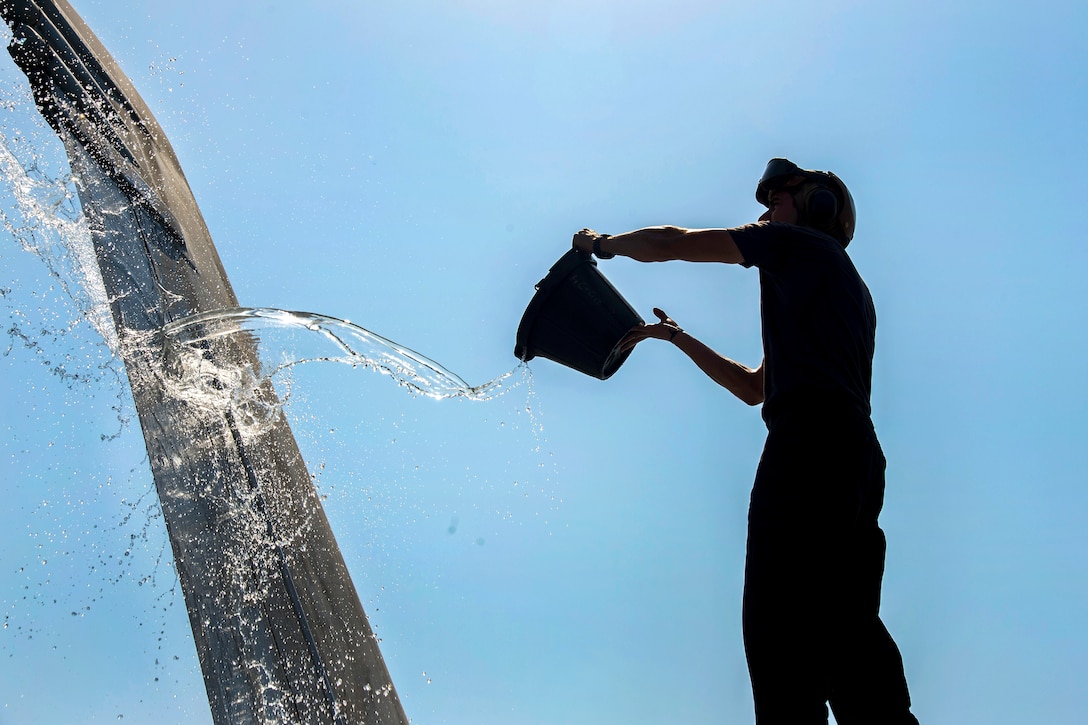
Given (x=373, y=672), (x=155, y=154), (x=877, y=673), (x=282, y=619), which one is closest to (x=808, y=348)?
(x=877, y=673)

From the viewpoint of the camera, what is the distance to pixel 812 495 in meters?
1.77

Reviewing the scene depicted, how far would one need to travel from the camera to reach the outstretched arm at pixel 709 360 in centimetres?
265

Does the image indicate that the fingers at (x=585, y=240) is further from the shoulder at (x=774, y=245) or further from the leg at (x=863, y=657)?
the leg at (x=863, y=657)

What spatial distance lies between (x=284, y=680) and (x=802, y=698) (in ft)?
4.37

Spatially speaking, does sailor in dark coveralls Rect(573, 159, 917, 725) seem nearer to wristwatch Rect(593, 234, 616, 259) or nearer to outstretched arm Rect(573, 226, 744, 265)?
outstretched arm Rect(573, 226, 744, 265)

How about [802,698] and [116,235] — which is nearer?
[802,698]

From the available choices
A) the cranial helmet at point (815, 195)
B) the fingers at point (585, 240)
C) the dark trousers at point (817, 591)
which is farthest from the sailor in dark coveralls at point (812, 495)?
the fingers at point (585, 240)

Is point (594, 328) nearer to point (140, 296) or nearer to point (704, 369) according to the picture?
point (704, 369)

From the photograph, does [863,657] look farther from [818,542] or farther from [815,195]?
[815,195]

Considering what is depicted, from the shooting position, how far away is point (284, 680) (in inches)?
79.6

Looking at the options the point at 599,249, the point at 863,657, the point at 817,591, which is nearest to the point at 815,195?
the point at 599,249

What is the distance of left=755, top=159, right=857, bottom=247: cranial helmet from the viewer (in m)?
2.28

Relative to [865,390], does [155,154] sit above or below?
above

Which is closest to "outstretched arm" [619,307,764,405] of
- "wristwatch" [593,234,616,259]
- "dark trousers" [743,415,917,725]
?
"wristwatch" [593,234,616,259]
